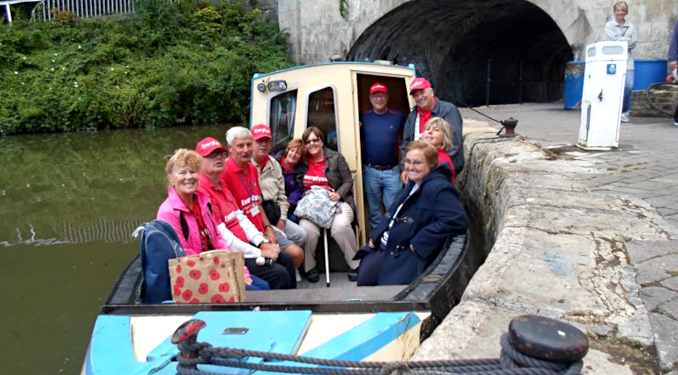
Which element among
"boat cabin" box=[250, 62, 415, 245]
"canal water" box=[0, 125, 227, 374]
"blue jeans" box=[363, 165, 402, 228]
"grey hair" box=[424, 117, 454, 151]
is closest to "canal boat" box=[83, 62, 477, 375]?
"grey hair" box=[424, 117, 454, 151]

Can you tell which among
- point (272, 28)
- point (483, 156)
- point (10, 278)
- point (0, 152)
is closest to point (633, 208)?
point (483, 156)

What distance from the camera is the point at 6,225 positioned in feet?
23.7

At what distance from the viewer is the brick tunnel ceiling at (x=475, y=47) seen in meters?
15.7

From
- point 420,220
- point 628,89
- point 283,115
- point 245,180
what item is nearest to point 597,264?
point 420,220

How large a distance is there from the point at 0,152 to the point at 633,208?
12.6 m

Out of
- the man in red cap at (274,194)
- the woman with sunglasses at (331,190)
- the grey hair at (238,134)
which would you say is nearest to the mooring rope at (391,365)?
the grey hair at (238,134)

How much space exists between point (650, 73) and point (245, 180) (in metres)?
8.09

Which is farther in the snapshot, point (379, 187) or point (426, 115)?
point (379, 187)

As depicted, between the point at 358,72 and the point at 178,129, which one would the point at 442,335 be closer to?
the point at 358,72

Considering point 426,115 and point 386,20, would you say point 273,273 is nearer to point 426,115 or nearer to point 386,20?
point 426,115

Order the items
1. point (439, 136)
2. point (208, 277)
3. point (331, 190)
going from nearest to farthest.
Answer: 1. point (208, 277)
2. point (439, 136)
3. point (331, 190)

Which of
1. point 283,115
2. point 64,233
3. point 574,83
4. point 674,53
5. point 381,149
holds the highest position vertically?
point 674,53

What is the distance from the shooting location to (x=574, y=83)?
1116 centimetres

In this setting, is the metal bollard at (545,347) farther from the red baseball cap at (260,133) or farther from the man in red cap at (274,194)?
the red baseball cap at (260,133)
